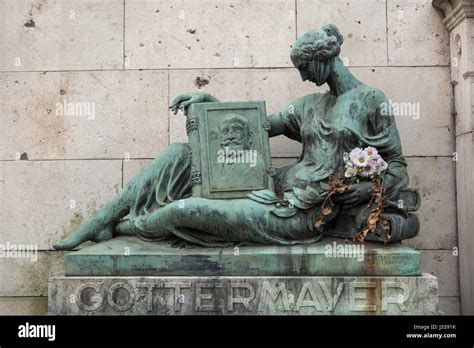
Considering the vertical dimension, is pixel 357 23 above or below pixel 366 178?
above

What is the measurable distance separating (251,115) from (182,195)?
955mm

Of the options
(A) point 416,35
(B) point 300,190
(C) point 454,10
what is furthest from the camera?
(A) point 416,35

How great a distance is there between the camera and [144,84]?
8453mm

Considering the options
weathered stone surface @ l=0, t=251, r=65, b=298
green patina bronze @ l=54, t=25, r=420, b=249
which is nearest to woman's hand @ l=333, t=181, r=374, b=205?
green patina bronze @ l=54, t=25, r=420, b=249

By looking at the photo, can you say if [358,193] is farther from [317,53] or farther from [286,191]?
[317,53]

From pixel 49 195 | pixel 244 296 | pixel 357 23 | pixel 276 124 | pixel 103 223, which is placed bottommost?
pixel 244 296

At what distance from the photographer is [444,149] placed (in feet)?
27.3

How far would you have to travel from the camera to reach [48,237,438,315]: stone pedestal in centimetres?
643

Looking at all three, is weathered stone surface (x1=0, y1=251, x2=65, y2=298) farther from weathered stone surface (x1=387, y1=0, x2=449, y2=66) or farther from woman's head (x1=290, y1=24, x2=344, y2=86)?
weathered stone surface (x1=387, y1=0, x2=449, y2=66)

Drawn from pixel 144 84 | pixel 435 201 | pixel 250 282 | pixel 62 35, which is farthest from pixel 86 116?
pixel 435 201

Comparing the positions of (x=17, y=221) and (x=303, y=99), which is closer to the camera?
(x=303, y=99)

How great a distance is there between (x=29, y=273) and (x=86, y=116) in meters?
1.76

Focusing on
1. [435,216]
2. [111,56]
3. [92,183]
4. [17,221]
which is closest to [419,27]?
[435,216]
